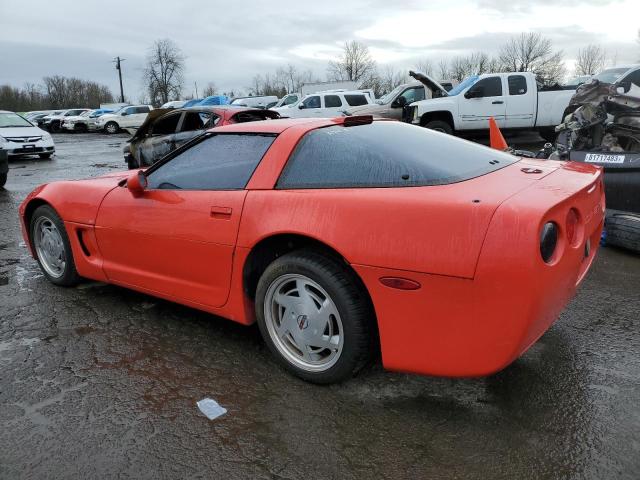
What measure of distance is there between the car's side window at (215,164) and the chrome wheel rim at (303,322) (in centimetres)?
67

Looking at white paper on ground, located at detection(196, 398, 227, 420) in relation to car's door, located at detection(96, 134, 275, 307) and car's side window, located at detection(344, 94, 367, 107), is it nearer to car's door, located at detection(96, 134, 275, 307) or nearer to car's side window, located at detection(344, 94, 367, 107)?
car's door, located at detection(96, 134, 275, 307)

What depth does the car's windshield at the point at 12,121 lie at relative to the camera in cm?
1525

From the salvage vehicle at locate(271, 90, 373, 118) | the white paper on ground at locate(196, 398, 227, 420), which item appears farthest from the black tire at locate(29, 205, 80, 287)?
the salvage vehicle at locate(271, 90, 373, 118)

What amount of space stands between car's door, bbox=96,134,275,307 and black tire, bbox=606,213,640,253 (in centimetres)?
358

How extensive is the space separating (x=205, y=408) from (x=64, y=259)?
2.20 meters

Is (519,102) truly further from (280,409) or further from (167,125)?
(280,409)

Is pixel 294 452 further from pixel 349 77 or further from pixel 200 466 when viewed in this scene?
pixel 349 77

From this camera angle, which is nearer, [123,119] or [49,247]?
[49,247]

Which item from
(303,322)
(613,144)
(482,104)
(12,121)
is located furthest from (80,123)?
(303,322)

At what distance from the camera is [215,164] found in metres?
3.17

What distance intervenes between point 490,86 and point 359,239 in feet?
40.1

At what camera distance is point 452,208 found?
2.17 metres

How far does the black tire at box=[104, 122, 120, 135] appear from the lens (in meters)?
32.2

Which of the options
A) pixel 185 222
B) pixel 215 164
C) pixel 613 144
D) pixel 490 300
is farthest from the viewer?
pixel 613 144
